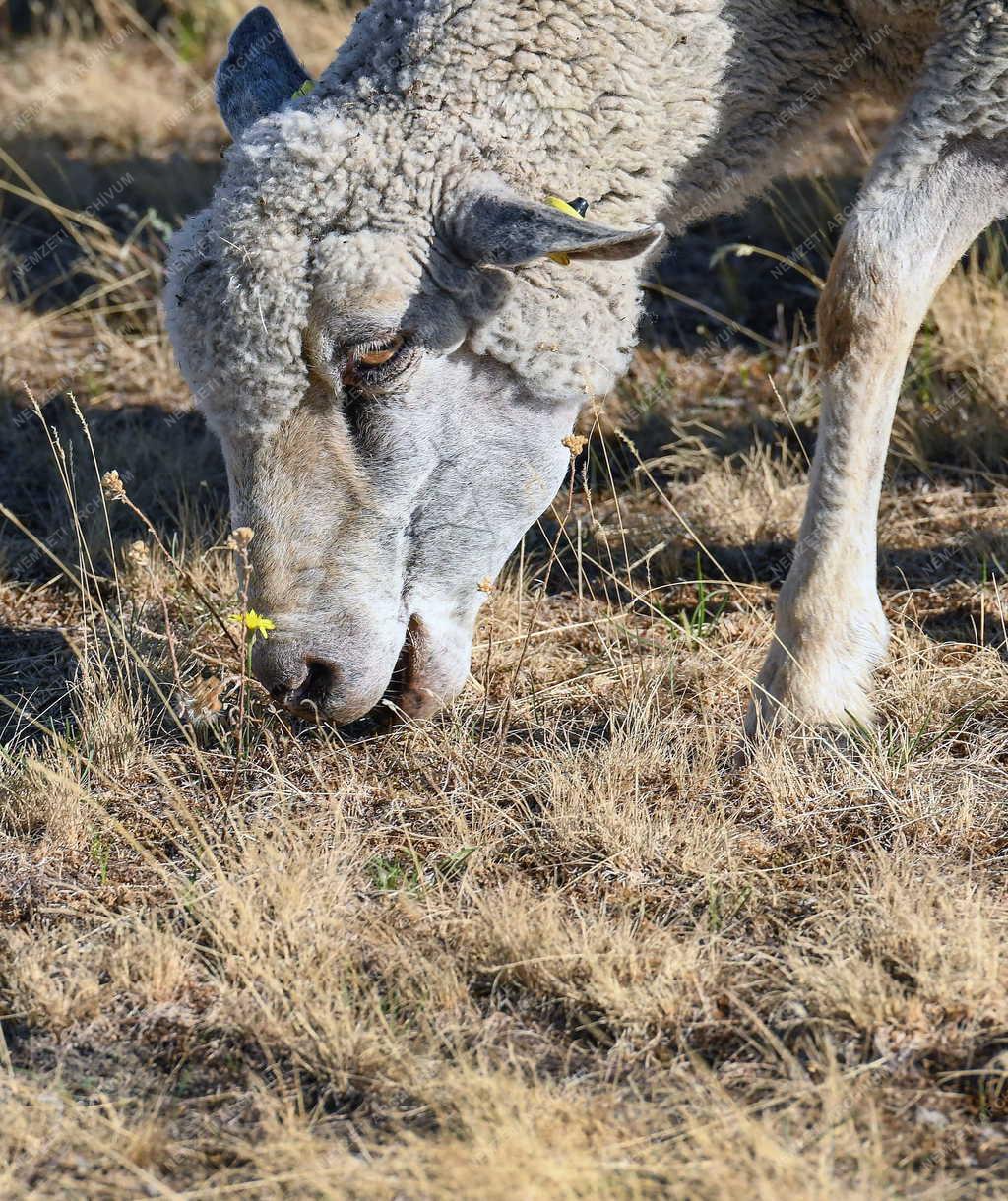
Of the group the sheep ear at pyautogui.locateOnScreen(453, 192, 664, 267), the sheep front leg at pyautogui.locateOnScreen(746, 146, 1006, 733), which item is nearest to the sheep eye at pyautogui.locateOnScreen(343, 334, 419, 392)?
the sheep ear at pyautogui.locateOnScreen(453, 192, 664, 267)

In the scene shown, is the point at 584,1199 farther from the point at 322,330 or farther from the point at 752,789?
the point at 322,330

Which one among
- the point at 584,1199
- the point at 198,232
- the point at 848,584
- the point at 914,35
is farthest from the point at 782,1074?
the point at 914,35

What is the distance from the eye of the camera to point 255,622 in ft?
10.5

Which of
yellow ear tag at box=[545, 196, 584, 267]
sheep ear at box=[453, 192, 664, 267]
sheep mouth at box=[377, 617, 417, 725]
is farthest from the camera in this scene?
sheep mouth at box=[377, 617, 417, 725]

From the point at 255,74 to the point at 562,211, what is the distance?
1.21 metres

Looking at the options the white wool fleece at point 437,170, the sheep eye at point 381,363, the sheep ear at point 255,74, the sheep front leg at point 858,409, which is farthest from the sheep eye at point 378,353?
the sheep front leg at point 858,409

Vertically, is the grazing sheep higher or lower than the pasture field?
higher

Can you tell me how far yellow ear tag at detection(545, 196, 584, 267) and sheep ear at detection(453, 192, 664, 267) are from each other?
3 cm

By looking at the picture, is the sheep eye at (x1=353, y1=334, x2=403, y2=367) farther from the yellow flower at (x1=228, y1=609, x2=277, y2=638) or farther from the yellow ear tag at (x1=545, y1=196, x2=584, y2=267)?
the yellow flower at (x1=228, y1=609, x2=277, y2=638)

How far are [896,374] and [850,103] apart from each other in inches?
37.1

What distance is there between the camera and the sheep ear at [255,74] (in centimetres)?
376

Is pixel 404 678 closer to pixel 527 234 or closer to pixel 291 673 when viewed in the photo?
pixel 291 673

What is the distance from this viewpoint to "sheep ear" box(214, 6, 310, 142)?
3.76 m

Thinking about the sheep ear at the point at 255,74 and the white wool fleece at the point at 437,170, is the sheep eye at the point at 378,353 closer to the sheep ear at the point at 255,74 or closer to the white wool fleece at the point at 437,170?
the white wool fleece at the point at 437,170
